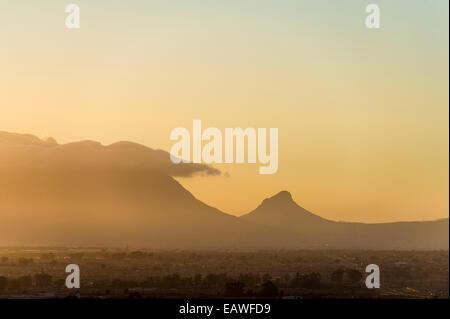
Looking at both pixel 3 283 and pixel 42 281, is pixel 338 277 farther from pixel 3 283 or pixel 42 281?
pixel 3 283

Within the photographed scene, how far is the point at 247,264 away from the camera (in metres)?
124

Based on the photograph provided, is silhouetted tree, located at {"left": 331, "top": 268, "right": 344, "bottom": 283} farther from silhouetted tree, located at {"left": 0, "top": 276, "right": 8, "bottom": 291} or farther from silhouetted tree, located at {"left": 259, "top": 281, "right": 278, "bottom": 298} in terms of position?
silhouetted tree, located at {"left": 0, "top": 276, "right": 8, "bottom": 291}

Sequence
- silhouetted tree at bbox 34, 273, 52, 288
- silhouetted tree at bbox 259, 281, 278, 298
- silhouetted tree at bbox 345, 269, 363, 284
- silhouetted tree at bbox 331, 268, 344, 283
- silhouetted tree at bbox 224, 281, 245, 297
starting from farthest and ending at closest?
1. silhouetted tree at bbox 345, 269, 363, 284
2. silhouetted tree at bbox 331, 268, 344, 283
3. silhouetted tree at bbox 34, 273, 52, 288
4. silhouetted tree at bbox 259, 281, 278, 298
5. silhouetted tree at bbox 224, 281, 245, 297

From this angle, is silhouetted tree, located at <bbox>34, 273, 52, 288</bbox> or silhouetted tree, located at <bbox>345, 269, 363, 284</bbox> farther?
silhouetted tree, located at <bbox>345, 269, 363, 284</bbox>

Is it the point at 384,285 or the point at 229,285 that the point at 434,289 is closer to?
the point at 384,285

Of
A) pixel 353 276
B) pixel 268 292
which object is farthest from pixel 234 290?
pixel 353 276

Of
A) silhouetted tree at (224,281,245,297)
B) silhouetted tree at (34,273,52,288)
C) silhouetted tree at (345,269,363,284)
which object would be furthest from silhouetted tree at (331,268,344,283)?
silhouetted tree at (34,273,52,288)

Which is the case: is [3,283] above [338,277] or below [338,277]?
above

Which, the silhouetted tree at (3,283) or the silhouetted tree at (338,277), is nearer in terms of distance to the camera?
the silhouetted tree at (3,283)

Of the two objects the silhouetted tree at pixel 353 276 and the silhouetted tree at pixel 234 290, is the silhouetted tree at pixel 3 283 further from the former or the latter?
the silhouetted tree at pixel 353 276

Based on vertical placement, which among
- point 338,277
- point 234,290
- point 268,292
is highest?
point 234,290

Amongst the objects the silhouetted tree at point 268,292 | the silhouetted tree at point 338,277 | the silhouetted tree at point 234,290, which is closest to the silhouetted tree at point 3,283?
the silhouetted tree at point 234,290

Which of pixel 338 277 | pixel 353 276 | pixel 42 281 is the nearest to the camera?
pixel 42 281
